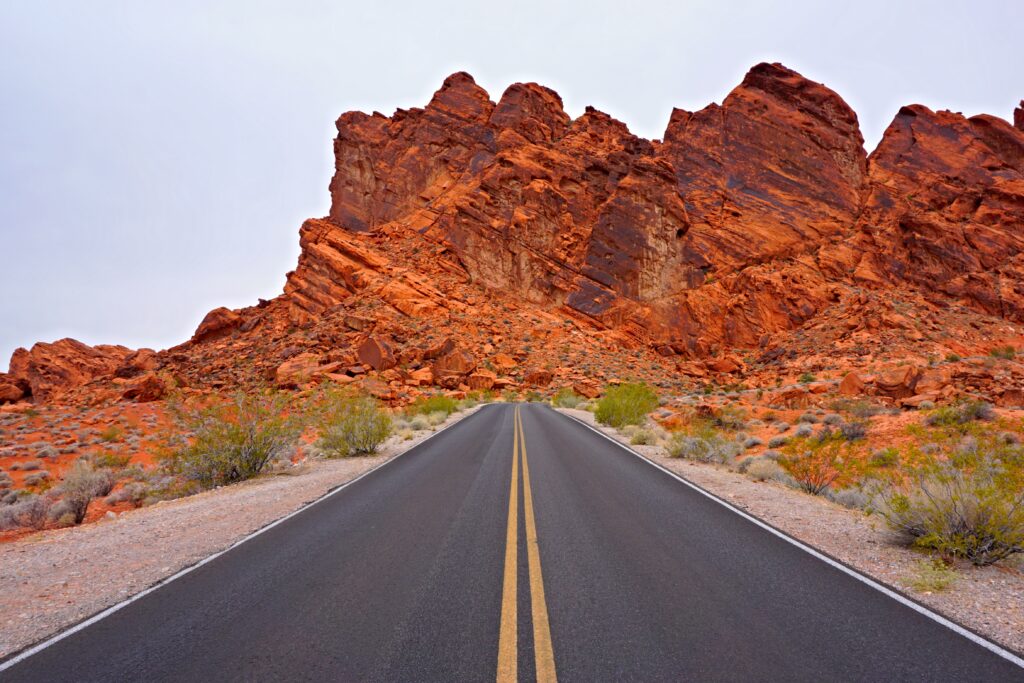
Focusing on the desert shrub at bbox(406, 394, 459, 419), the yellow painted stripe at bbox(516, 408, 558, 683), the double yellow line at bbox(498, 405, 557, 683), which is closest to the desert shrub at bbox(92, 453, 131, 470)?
the desert shrub at bbox(406, 394, 459, 419)

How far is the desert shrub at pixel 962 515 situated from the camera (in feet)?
17.3

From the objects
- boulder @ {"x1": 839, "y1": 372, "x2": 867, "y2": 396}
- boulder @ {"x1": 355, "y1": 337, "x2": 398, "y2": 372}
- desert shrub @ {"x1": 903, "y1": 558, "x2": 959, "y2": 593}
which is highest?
boulder @ {"x1": 355, "y1": 337, "x2": 398, "y2": 372}

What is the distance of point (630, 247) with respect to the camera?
61.2m

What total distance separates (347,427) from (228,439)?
367cm

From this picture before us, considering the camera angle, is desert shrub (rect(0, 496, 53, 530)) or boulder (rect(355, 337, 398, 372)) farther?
boulder (rect(355, 337, 398, 372))

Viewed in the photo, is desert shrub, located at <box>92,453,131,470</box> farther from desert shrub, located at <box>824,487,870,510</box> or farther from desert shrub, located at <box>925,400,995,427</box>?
desert shrub, located at <box>925,400,995,427</box>

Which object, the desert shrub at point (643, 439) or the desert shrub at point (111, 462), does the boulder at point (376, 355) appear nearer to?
the desert shrub at point (111, 462)

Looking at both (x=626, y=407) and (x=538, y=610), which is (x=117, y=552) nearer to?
(x=538, y=610)

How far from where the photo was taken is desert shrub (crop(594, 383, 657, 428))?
2092cm

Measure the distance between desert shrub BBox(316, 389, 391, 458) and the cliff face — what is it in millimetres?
22070

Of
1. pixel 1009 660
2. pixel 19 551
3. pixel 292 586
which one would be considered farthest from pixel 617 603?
pixel 19 551

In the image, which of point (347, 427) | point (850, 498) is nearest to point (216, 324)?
point (347, 427)

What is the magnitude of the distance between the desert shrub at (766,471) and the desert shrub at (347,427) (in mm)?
10775

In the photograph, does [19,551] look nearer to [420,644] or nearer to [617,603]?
[420,644]
